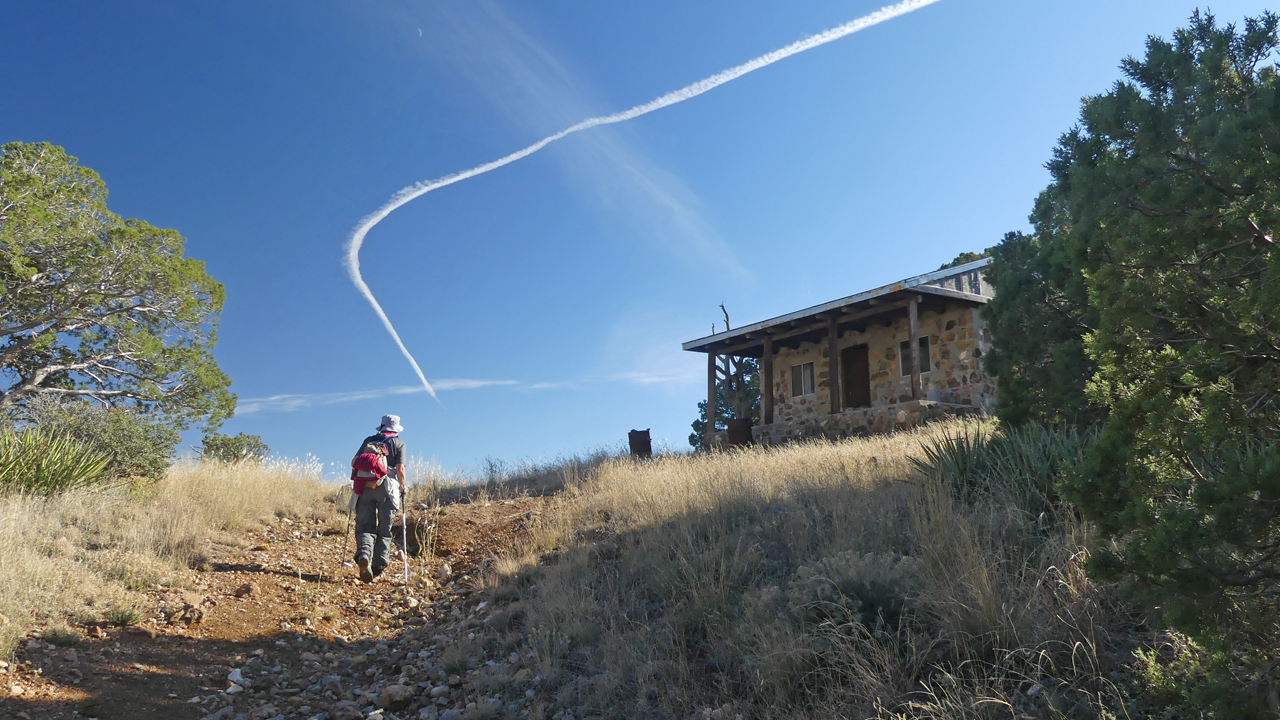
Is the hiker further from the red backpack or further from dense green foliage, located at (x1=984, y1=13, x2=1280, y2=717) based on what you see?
dense green foliage, located at (x1=984, y1=13, x2=1280, y2=717)

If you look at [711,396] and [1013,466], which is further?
[711,396]

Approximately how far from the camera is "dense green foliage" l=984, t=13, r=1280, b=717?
263 cm

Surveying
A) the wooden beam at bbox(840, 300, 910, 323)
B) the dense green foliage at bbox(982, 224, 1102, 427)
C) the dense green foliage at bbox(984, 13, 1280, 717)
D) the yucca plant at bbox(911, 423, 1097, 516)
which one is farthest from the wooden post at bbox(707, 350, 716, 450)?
the dense green foliage at bbox(984, 13, 1280, 717)

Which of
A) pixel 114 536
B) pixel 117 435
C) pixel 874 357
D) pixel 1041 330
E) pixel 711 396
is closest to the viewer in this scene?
pixel 114 536

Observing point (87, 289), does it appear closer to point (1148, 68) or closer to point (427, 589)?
point (427, 589)

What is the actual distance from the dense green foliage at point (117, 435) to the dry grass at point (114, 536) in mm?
451

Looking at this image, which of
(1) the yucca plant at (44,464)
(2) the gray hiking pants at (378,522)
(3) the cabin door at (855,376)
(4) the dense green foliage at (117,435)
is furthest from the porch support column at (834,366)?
(1) the yucca plant at (44,464)

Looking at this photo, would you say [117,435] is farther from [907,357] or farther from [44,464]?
[907,357]

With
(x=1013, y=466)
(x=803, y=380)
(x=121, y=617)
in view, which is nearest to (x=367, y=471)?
(x=121, y=617)

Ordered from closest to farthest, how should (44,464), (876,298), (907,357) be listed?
(44,464)
(876,298)
(907,357)

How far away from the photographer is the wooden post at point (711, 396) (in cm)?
2079

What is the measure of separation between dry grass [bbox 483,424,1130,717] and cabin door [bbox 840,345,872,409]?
13141 millimetres

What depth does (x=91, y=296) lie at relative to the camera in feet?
63.0

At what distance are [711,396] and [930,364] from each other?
21.1 ft
